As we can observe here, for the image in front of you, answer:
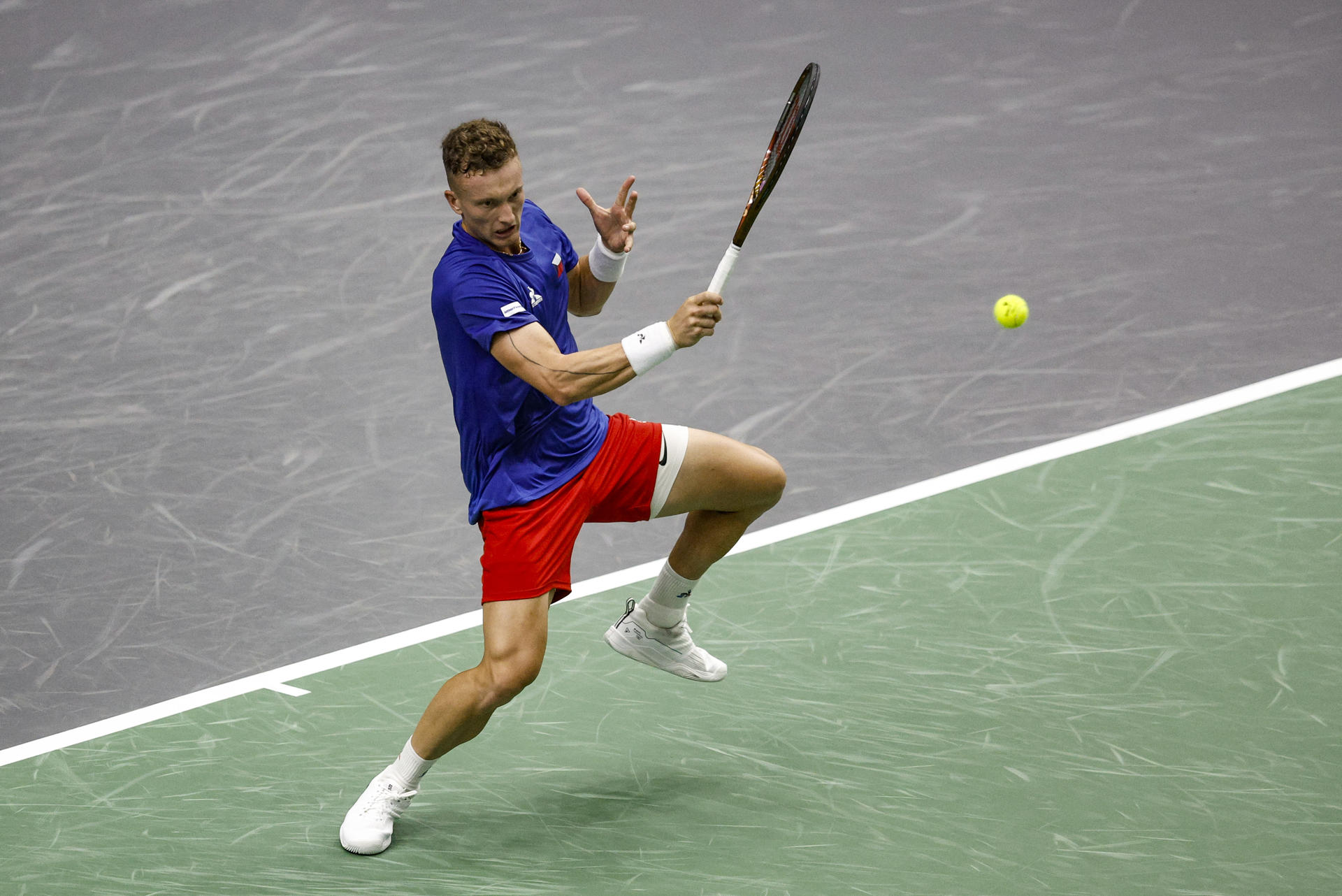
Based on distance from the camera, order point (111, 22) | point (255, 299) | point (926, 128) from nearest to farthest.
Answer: point (255, 299) < point (926, 128) < point (111, 22)

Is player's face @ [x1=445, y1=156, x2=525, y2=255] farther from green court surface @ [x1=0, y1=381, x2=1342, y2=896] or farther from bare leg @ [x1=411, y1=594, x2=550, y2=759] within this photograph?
green court surface @ [x1=0, y1=381, x2=1342, y2=896]

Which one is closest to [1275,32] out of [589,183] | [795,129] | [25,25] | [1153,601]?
[589,183]

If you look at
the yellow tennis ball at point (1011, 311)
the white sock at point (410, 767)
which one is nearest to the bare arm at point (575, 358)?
the white sock at point (410, 767)

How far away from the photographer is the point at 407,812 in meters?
4.46

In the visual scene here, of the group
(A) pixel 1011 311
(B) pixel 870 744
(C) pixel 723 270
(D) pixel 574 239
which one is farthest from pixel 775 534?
(D) pixel 574 239

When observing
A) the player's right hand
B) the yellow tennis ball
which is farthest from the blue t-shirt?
the yellow tennis ball

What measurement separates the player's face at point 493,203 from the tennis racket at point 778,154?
0.58m

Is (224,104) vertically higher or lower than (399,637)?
higher

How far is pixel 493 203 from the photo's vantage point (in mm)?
4098

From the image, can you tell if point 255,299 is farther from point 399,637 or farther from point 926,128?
point 926,128

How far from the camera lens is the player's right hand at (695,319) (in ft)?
13.1

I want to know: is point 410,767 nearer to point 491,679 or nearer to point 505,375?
point 491,679

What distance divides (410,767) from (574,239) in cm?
464

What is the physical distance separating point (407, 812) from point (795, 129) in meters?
2.31
